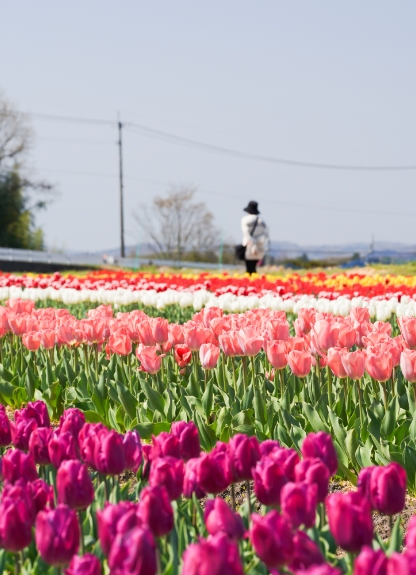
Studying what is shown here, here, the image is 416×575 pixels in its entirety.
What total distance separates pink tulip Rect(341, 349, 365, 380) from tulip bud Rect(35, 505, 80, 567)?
7.82 feet

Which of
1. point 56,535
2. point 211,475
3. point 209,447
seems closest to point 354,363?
point 209,447

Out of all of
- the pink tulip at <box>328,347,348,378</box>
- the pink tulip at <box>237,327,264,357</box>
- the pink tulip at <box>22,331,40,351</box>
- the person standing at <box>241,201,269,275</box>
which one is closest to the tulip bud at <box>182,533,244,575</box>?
the pink tulip at <box>328,347,348,378</box>

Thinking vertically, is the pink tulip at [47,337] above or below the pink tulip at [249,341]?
below

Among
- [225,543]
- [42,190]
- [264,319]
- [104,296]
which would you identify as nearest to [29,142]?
[42,190]

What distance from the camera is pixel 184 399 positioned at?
4.51 meters

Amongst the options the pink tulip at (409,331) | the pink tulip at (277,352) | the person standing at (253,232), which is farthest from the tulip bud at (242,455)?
the person standing at (253,232)

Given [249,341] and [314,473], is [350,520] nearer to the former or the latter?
[314,473]

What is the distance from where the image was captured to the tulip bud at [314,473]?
81.5 inches

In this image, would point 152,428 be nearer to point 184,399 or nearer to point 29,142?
point 184,399

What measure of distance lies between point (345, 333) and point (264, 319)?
31.0 inches

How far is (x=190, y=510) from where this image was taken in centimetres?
261

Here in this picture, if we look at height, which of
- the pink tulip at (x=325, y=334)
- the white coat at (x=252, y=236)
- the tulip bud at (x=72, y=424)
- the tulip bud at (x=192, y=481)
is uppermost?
the white coat at (x=252, y=236)

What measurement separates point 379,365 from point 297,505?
209cm

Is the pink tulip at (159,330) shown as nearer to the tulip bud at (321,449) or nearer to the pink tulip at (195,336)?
the pink tulip at (195,336)
